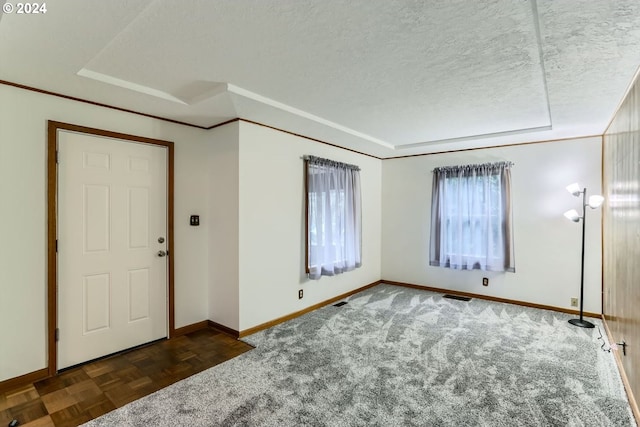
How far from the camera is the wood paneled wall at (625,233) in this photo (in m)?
2.13

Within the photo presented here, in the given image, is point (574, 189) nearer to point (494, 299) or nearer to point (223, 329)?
point (494, 299)

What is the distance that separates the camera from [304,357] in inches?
112

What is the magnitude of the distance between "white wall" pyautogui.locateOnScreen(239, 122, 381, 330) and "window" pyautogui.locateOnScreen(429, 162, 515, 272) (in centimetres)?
189

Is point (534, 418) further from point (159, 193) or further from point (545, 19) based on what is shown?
point (159, 193)

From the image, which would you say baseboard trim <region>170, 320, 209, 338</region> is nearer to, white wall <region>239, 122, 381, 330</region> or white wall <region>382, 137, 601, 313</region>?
white wall <region>239, 122, 381, 330</region>

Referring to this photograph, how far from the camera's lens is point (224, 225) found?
3.48 meters

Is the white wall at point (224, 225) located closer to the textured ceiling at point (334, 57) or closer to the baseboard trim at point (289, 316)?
the baseboard trim at point (289, 316)

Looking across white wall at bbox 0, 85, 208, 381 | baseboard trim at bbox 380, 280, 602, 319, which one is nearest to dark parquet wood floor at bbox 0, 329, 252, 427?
white wall at bbox 0, 85, 208, 381

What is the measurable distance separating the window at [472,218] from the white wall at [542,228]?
6.8 inches

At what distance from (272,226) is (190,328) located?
1451 millimetres

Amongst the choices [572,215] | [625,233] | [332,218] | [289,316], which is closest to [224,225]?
[289,316]

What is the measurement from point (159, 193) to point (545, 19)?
11.1ft

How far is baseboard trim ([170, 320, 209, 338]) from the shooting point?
340 cm

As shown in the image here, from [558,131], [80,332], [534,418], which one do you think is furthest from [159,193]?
[558,131]
